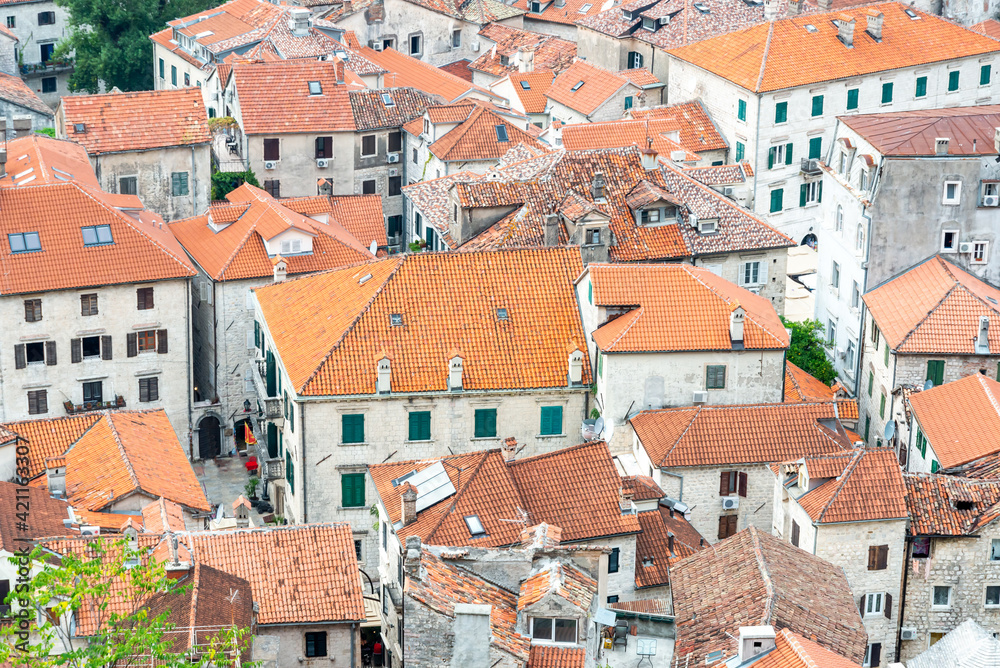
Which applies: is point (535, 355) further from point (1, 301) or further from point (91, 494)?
point (1, 301)

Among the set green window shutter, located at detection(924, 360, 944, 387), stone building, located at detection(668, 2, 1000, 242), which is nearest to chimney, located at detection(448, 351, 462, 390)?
green window shutter, located at detection(924, 360, 944, 387)

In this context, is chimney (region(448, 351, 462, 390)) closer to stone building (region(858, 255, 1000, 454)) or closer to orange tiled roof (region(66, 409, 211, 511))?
orange tiled roof (region(66, 409, 211, 511))

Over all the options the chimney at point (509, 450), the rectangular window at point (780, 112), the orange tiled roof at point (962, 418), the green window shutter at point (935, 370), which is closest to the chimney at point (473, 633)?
the chimney at point (509, 450)

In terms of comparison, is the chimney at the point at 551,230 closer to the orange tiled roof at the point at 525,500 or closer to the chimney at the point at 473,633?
the orange tiled roof at the point at 525,500

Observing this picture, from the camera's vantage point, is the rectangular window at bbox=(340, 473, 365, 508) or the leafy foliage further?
the leafy foliage

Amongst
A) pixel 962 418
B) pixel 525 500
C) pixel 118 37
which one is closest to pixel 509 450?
pixel 525 500

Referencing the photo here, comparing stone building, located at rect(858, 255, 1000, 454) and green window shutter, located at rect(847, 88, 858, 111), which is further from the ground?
green window shutter, located at rect(847, 88, 858, 111)

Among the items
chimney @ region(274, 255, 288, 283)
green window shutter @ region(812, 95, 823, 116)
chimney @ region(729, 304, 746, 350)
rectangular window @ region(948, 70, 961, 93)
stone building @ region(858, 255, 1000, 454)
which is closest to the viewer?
chimney @ region(729, 304, 746, 350)
